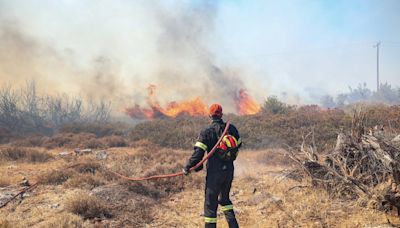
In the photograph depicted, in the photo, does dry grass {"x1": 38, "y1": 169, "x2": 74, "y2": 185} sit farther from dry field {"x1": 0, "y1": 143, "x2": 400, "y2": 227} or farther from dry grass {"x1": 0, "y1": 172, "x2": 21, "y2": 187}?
dry grass {"x1": 0, "y1": 172, "x2": 21, "y2": 187}

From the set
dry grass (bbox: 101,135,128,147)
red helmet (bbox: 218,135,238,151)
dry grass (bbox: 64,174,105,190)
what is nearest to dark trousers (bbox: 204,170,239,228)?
red helmet (bbox: 218,135,238,151)

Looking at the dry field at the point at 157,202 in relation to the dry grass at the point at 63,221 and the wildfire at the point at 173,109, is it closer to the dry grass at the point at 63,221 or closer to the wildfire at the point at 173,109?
the dry grass at the point at 63,221

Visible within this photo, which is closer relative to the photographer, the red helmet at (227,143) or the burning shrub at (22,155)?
the red helmet at (227,143)

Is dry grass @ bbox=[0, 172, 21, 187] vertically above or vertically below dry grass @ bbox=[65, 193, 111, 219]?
above

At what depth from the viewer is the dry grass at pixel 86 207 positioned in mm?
6320

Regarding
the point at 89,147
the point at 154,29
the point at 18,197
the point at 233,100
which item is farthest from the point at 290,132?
the point at 154,29

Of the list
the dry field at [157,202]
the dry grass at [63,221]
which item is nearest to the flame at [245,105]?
the dry field at [157,202]

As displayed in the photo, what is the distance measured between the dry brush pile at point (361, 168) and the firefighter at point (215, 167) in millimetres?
2458

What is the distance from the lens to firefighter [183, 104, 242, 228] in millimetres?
5082

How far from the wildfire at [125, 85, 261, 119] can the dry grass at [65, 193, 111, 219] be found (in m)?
18.6

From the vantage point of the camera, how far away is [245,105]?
108 ft

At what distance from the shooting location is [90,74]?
106 feet

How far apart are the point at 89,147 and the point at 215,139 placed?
12513 mm

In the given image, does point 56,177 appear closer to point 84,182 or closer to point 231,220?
point 84,182
